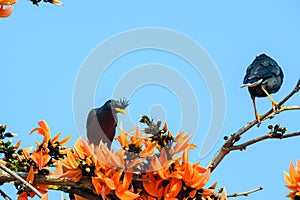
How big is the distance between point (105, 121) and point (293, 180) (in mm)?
1775

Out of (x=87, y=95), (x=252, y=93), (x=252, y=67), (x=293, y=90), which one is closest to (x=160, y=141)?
(x=87, y=95)

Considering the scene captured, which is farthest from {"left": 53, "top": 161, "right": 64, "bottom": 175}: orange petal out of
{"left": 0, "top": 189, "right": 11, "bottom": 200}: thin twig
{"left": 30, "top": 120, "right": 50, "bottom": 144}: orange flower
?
{"left": 0, "top": 189, "right": 11, "bottom": 200}: thin twig

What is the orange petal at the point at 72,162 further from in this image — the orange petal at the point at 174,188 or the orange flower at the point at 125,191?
the orange petal at the point at 174,188

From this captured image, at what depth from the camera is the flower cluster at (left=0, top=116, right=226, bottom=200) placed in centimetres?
237

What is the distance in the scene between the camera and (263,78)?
5203 mm

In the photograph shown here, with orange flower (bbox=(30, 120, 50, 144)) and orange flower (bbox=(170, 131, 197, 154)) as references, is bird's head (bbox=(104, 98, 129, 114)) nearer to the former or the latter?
orange flower (bbox=(30, 120, 50, 144))

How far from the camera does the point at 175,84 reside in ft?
9.87

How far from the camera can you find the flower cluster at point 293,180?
2.54 metres

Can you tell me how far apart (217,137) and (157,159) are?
1.87 ft

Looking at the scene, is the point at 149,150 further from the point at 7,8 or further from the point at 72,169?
the point at 7,8

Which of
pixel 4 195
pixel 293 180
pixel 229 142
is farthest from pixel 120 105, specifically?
pixel 293 180

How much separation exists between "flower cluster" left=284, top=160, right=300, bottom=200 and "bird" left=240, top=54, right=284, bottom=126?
2247mm

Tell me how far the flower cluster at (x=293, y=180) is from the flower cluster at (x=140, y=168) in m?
0.31

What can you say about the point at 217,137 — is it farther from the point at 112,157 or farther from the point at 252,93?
the point at 252,93
